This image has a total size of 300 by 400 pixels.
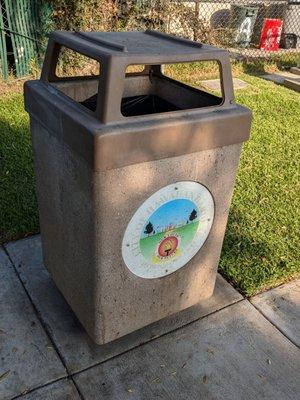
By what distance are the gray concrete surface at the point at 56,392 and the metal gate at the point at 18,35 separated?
481 cm

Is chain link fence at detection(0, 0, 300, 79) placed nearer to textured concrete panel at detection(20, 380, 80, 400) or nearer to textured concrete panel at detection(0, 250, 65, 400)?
textured concrete panel at detection(0, 250, 65, 400)

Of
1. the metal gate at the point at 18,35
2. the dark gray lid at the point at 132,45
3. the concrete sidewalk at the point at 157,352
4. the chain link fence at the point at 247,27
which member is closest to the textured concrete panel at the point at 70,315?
the concrete sidewalk at the point at 157,352

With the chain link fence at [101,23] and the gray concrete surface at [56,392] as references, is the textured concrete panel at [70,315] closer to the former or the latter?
the gray concrete surface at [56,392]

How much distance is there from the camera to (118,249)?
174cm

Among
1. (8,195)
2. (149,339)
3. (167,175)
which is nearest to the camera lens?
(167,175)

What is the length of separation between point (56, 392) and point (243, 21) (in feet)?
31.3

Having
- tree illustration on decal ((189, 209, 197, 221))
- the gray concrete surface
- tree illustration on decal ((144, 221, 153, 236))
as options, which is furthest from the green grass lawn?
the gray concrete surface

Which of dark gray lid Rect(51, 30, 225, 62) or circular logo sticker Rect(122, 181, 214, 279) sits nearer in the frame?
dark gray lid Rect(51, 30, 225, 62)

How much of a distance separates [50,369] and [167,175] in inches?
43.8

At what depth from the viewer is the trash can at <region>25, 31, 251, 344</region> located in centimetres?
151

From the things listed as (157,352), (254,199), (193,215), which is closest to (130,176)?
(193,215)

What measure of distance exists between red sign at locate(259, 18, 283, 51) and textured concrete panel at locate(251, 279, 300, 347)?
329 inches

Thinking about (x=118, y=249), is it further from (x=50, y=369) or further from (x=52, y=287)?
(x=52, y=287)

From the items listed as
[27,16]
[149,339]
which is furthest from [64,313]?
[27,16]
